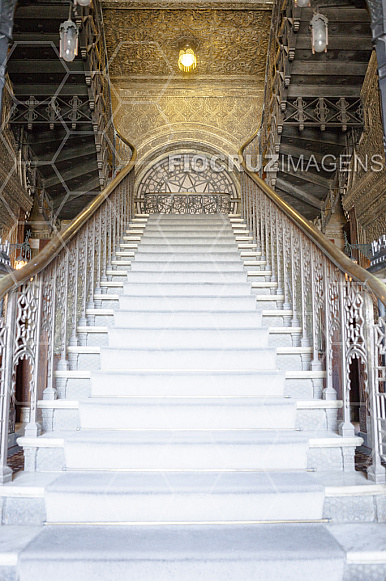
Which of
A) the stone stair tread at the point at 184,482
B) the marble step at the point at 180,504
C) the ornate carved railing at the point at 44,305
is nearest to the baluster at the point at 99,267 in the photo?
the ornate carved railing at the point at 44,305

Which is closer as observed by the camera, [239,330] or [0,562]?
[0,562]

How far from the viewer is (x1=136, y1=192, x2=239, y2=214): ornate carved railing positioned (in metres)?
9.41

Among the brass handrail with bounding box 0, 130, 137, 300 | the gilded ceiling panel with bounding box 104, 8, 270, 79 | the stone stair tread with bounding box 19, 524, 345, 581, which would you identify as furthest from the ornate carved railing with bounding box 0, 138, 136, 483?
the gilded ceiling panel with bounding box 104, 8, 270, 79

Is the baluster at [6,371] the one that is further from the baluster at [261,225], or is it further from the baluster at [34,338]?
the baluster at [261,225]

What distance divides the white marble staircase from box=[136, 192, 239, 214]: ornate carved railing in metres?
5.69

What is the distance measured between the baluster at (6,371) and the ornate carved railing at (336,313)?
1.61m

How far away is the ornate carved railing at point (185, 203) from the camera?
9406mm

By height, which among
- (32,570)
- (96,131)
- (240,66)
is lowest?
(32,570)

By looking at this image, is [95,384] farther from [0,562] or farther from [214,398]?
[0,562]

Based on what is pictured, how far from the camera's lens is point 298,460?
227 centimetres

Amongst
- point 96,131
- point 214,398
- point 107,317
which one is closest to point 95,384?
point 214,398

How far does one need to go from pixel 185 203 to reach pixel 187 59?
260 cm

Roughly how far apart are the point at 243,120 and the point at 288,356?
24.6 ft

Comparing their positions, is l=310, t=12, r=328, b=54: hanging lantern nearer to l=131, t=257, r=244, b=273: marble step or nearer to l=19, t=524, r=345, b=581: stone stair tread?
l=131, t=257, r=244, b=273: marble step
